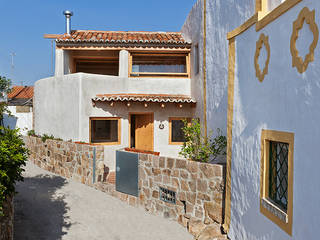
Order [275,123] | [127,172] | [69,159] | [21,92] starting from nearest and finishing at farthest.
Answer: [275,123] → [127,172] → [69,159] → [21,92]

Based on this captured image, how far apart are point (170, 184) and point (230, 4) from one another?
22.2ft

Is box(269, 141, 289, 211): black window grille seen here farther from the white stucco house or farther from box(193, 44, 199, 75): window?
box(193, 44, 199, 75): window

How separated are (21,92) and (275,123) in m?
32.2

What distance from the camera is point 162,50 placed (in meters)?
15.0

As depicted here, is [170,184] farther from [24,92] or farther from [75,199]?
[24,92]

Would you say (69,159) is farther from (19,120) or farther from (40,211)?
(19,120)

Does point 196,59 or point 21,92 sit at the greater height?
point 21,92

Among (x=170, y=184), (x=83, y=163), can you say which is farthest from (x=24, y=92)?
(x=170, y=184)

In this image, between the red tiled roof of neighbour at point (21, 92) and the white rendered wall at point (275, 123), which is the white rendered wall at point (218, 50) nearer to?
the white rendered wall at point (275, 123)

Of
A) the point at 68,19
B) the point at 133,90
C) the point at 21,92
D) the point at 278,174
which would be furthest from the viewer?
the point at 21,92

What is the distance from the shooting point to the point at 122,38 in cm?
1552

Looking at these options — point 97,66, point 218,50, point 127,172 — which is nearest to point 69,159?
point 127,172

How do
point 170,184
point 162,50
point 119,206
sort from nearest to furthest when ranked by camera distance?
point 170,184
point 119,206
point 162,50

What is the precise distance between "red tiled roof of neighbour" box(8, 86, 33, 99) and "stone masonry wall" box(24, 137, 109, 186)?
57.6 ft
